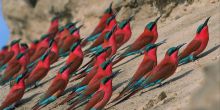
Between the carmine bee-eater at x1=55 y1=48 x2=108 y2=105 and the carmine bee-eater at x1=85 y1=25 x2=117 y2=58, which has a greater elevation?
the carmine bee-eater at x1=85 y1=25 x2=117 y2=58

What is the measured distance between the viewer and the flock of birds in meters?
11.0

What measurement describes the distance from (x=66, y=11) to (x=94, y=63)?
729 centimetres

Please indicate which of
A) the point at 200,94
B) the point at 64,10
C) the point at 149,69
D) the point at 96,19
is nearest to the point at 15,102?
the point at 149,69

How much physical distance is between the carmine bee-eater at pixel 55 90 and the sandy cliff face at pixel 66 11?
173 inches

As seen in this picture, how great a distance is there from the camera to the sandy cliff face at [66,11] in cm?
1719

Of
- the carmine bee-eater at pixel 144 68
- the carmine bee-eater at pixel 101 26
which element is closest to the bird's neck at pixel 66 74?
the carmine bee-eater at pixel 144 68

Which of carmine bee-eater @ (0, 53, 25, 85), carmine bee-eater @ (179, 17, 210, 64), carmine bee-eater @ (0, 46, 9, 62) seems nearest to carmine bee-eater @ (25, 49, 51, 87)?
carmine bee-eater @ (0, 53, 25, 85)

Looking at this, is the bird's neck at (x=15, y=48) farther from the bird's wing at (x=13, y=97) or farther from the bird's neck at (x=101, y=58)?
the bird's neck at (x=101, y=58)

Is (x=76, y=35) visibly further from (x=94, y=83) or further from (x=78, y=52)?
(x=94, y=83)

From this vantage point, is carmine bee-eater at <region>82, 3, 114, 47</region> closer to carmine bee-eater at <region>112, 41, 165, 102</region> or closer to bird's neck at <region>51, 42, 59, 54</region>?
bird's neck at <region>51, 42, 59, 54</region>

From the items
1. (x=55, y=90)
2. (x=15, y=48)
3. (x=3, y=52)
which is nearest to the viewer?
(x=55, y=90)

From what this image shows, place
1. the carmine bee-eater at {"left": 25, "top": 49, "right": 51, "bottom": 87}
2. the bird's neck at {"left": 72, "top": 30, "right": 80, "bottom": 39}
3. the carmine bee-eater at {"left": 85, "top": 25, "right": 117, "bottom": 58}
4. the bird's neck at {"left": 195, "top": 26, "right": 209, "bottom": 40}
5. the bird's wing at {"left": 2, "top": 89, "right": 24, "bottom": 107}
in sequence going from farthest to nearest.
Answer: the bird's neck at {"left": 72, "top": 30, "right": 80, "bottom": 39} → the carmine bee-eater at {"left": 25, "top": 49, "right": 51, "bottom": 87} → the carmine bee-eater at {"left": 85, "top": 25, "right": 117, "bottom": 58} → the bird's wing at {"left": 2, "top": 89, "right": 24, "bottom": 107} → the bird's neck at {"left": 195, "top": 26, "right": 209, "bottom": 40}

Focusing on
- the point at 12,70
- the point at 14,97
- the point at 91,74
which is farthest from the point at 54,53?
the point at 91,74

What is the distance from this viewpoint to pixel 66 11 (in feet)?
68.8
